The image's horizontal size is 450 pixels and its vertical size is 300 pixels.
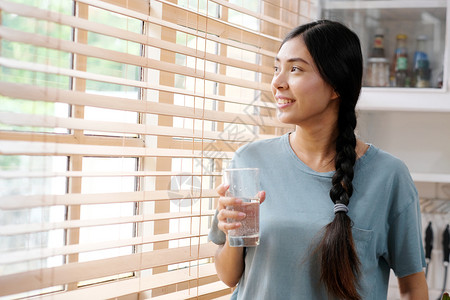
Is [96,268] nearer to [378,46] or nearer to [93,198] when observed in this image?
[93,198]

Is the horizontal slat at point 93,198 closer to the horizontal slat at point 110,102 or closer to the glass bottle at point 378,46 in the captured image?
the horizontal slat at point 110,102

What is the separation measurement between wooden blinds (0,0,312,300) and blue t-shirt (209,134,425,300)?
0.17 metres

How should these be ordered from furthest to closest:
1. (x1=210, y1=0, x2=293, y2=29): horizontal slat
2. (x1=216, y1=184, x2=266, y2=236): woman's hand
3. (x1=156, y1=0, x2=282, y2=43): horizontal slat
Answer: (x1=210, y1=0, x2=293, y2=29): horizontal slat, (x1=156, y1=0, x2=282, y2=43): horizontal slat, (x1=216, y1=184, x2=266, y2=236): woman's hand

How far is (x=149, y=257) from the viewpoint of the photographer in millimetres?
1167

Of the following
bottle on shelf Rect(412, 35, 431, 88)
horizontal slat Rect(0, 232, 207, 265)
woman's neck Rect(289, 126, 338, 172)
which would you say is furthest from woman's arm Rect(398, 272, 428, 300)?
Answer: bottle on shelf Rect(412, 35, 431, 88)

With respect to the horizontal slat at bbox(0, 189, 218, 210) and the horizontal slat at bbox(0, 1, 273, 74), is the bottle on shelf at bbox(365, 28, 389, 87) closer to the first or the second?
the horizontal slat at bbox(0, 1, 273, 74)

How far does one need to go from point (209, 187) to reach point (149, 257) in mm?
369

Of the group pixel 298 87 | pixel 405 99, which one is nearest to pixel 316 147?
Answer: pixel 298 87

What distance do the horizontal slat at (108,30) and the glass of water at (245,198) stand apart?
1.16 ft

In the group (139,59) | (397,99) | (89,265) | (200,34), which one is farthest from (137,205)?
(397,99)

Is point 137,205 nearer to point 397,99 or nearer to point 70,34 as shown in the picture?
point 70,34

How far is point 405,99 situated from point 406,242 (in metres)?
0.81

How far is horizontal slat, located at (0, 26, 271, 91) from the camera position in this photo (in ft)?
2.79

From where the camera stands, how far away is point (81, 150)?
0.99 metres
